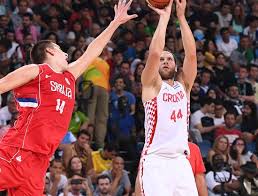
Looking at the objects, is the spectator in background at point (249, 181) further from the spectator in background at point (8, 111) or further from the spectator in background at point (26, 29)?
the spectator in background at point (26, 29)

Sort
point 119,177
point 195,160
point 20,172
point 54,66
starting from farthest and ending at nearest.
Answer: point 119,177, point 195,160, point 54,66, point 20,172

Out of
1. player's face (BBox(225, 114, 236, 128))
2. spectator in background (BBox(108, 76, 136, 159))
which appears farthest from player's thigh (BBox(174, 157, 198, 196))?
player's face (BBox(225, 114, 236, 128))

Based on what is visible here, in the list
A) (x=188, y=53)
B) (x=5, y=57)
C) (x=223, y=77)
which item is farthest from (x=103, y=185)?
(x=223, y=77)

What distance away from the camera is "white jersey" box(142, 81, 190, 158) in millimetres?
8645

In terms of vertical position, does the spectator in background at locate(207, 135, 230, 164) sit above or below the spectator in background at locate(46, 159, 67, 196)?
above

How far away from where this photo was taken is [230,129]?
15.8 m

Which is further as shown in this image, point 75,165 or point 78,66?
point 75,165

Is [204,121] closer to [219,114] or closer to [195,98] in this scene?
[219,114]

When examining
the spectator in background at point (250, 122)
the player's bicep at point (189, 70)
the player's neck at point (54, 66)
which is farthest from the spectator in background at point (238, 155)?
the player's neck at point (54, 66)

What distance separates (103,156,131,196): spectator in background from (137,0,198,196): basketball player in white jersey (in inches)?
192

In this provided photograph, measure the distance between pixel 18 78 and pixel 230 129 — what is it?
873 centimetres

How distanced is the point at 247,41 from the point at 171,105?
10.9 meters

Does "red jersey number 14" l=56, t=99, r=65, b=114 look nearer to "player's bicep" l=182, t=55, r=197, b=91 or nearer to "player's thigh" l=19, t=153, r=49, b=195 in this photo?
"player's thigh" l=19, t=153, r=49, b=195

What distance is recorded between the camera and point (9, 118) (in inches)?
553
